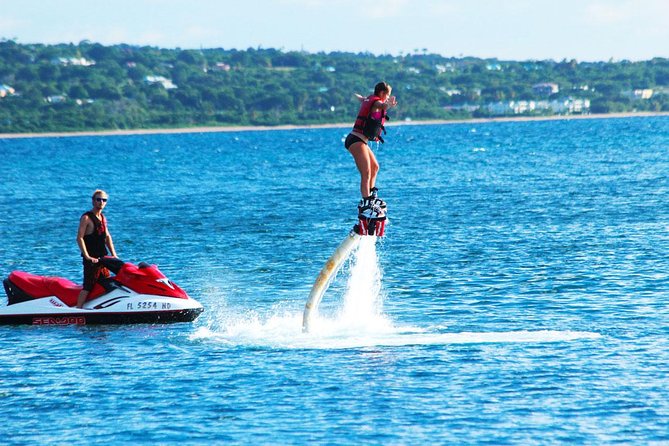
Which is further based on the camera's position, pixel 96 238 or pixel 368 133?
pixel 96 238

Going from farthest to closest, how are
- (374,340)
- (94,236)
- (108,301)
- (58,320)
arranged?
1. (58,320)
2. (108,301)
3. (94,236)
4. (374,340)

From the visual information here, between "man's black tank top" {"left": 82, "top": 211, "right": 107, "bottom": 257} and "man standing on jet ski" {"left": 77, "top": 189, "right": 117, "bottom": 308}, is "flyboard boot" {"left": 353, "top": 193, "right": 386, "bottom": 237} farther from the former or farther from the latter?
"man's black tank top" {"left": 82, "top": 211, "right": 107, "bottom": 257}

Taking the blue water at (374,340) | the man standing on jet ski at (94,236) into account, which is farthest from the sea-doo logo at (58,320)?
the man standing on jet ski at (94,236)

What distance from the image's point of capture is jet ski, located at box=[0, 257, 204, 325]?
68.0 ft

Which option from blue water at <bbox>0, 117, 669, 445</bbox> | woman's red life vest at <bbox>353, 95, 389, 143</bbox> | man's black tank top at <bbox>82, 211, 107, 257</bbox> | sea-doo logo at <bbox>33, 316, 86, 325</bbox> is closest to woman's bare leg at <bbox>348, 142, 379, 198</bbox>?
woman's red life vest at <bbox>353, 95, 389, 143</bbox>

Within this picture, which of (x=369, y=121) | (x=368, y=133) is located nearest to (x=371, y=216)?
(x=368, y=133)

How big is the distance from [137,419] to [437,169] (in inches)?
2761

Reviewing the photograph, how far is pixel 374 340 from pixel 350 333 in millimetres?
853

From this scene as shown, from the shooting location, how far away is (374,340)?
1938 cm

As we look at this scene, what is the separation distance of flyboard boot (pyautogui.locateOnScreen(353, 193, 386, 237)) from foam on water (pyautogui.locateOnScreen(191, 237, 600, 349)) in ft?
3.05

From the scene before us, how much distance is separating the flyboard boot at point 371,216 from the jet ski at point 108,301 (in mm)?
4733

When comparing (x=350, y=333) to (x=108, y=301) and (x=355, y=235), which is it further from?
(x=108, y=301)

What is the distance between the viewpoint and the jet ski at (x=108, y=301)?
20.7 metres

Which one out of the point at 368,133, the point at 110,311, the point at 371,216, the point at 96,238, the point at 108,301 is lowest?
the point at 110,311
